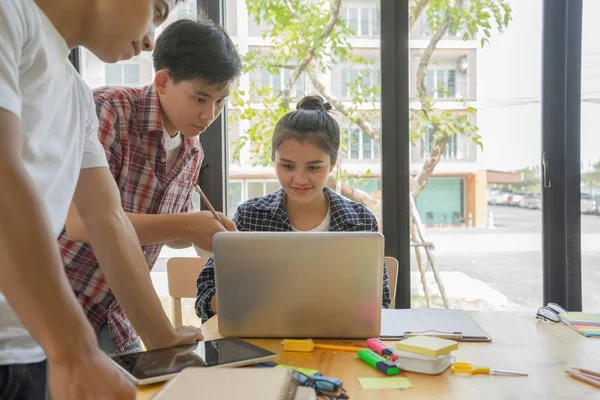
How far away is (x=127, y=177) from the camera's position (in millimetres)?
1382

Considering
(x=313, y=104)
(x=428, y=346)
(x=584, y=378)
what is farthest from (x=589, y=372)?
(x=313, y=104)

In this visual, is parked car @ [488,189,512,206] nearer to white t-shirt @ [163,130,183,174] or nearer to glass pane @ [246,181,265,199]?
glass pane @ [246,181,265,199]

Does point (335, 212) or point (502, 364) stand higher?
point (335, 212)

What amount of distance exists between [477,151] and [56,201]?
2166mm

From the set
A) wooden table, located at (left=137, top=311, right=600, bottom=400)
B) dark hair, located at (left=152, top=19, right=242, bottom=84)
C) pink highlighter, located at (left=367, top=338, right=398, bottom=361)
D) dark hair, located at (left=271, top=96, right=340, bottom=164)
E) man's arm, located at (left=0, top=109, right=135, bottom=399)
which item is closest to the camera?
man's arm, located at (left=0, top=109, right=135, bottom=399)

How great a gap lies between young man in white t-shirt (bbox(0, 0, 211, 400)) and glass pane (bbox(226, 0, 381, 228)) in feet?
5.03

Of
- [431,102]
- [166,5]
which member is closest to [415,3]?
[431,102]

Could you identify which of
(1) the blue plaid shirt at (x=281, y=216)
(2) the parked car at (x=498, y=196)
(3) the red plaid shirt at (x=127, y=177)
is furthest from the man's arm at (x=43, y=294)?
(2) the parked car at (x=498, y=196)

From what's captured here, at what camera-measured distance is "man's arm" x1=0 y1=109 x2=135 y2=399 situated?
1.64ft

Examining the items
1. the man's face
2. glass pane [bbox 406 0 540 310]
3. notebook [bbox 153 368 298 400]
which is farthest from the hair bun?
notebook [bbox 153 368 298 400]

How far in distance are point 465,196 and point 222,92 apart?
59.5 inches

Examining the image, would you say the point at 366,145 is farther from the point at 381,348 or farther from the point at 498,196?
the point at 381,348

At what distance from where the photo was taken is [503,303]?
8.31 feet

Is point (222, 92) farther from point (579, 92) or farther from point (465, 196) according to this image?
point (579, 92)
